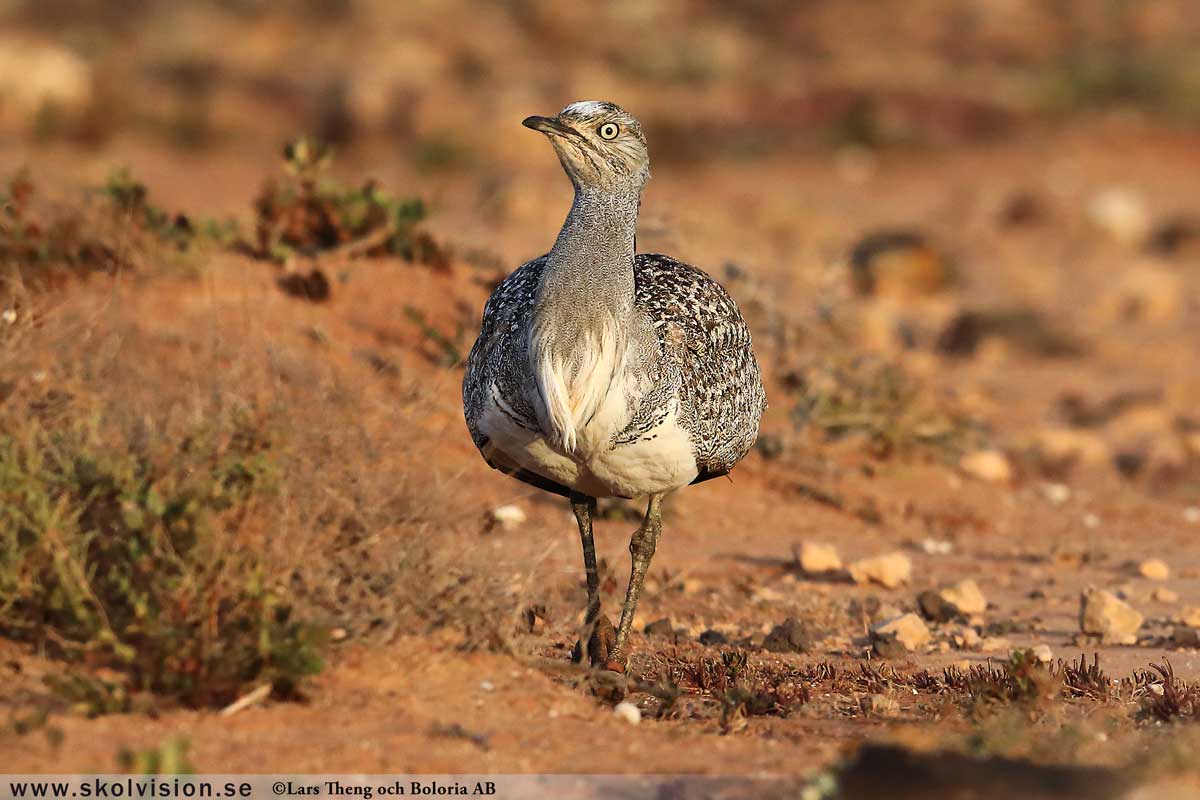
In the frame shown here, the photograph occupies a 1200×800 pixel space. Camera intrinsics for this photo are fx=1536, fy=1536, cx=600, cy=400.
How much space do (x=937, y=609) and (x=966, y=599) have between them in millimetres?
159

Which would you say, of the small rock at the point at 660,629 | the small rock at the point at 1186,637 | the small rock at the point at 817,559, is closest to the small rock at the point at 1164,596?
the small rock at the point at 1186,637

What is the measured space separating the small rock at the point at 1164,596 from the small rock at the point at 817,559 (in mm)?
1623

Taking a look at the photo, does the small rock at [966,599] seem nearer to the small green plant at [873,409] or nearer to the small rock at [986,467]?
the small green plant at [873,409]

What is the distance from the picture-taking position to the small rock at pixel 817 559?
324 inches

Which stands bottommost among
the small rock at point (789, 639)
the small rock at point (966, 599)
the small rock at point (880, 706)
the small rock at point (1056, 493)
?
the small rock at point (880, 706)

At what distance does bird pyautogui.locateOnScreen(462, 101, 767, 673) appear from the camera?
223 inches

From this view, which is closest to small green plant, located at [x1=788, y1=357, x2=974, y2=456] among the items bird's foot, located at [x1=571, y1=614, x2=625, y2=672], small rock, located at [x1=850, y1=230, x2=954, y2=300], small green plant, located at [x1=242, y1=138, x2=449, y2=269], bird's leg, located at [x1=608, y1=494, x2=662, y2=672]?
small green plant, located at [x1=242, y1=138, x2=449, y2=269]

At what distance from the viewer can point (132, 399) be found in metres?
5.89

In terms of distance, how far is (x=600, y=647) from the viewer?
601cm

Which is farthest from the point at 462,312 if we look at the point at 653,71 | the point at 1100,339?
the point at 653,71

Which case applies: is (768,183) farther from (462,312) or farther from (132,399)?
(132,399)

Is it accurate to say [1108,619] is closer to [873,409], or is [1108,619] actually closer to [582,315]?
[582,315]

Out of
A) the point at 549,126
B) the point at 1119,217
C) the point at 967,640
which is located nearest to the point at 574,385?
the point at 549,126

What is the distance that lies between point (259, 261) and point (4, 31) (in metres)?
26.3
